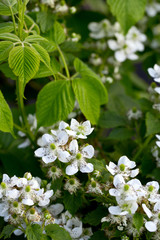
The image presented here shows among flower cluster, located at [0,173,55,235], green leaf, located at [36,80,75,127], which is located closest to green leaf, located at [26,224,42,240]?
flower cluster, located at [0,173,55,235]

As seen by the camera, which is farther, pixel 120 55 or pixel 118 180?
pixel 120 55

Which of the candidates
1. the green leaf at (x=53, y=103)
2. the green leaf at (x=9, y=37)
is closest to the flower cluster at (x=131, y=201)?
the green leaf at (x=53, y=103)

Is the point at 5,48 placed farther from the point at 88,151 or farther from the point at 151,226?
the point at 151,226

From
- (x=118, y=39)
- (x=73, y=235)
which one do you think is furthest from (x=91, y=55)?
(x=73, y=235)

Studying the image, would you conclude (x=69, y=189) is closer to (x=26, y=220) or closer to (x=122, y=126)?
(x=26, y=220)

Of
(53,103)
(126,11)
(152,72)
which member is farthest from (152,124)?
(126,11)

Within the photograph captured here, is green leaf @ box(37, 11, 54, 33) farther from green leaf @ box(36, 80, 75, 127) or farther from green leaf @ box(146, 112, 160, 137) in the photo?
green leaf @ box(146, 112, 160, 137)

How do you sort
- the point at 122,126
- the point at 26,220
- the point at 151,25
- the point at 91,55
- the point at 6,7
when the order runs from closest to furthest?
the point at 26,220
the point at 6,7
the point at 122,126
the point at 91,55
the point at 151,25
